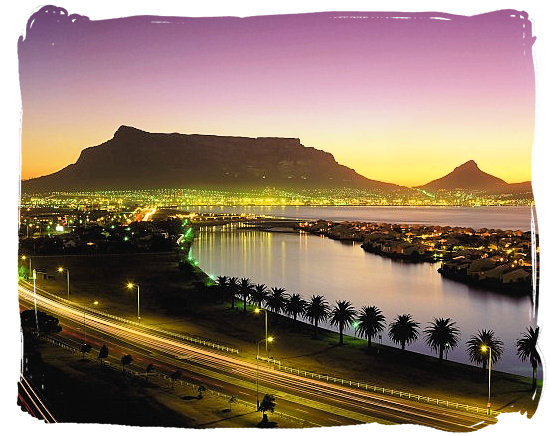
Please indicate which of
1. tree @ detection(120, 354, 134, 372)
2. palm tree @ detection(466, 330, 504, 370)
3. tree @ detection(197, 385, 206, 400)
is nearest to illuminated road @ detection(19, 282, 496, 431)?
tree @ detection(197, 385, 206, 400)

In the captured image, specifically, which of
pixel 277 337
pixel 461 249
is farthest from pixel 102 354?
pixel 461 249

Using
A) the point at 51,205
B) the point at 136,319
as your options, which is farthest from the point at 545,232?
the point at 136,319

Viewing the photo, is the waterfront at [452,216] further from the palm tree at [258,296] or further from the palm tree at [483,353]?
the palm tree at [258,296]

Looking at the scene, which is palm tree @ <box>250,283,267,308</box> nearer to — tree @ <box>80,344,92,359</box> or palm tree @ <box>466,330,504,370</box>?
palm tree @ <box>466,330,504,370</box>

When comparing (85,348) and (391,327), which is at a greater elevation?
(85,348)

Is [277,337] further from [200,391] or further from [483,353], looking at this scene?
[200,391]

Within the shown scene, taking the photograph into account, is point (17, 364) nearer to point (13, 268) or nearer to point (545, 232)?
point (13, 268)
